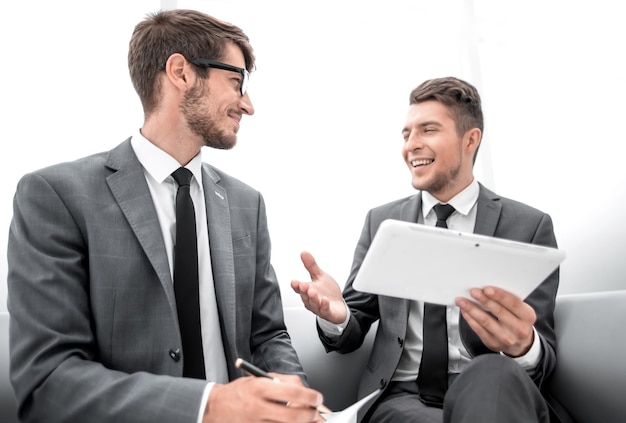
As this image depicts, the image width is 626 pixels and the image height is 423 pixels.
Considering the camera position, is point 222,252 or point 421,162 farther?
point 421,162

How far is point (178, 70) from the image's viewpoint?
184 centimetres

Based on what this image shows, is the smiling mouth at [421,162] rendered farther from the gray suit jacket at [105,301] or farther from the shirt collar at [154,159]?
the shirt collar at [154,159]

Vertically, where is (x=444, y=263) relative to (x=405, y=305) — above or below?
above

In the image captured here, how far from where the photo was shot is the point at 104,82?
2.50 meters

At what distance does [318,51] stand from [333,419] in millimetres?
2190

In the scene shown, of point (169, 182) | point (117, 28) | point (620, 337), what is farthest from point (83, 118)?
point (620, 337)

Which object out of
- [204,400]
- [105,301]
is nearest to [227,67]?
[105,301]

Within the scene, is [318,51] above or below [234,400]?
above

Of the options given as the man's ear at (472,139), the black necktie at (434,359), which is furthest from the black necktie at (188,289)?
the man's ear at (472,139)

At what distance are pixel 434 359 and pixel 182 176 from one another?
102 centimetres

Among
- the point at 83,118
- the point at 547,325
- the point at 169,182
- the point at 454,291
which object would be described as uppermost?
the point at 83,118

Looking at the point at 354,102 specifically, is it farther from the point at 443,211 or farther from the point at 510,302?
the point at 510,302

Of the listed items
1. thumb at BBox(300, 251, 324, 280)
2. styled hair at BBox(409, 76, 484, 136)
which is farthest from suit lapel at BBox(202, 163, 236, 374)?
styled hair at BBox(409, 76, 484, 136)

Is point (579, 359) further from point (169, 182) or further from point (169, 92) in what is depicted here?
point (169, 92)
